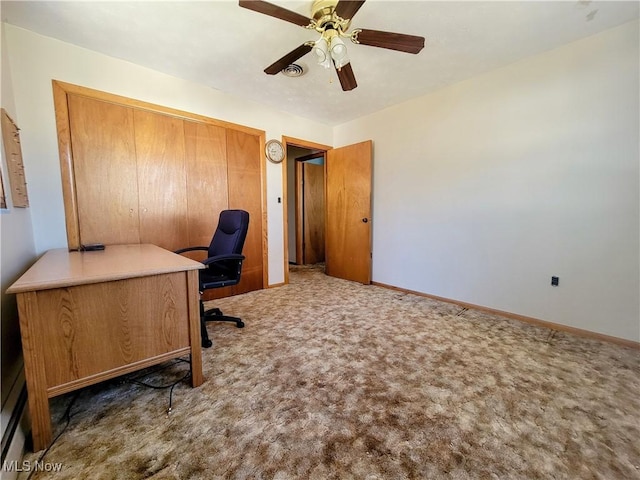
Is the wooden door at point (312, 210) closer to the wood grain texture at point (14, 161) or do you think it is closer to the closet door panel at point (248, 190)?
the closet door panel at point (248, 190)

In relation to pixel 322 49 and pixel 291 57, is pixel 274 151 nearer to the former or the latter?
pixel 291 57

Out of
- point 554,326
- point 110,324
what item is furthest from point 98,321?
point 554,326

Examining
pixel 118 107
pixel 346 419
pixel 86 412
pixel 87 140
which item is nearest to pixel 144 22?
pixel 118 107

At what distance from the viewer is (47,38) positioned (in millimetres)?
2059

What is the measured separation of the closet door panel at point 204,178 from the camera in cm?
285

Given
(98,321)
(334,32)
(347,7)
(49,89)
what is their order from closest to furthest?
(98,321) → (347,7) → (334,32) → (49,89)

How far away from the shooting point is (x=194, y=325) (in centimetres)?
152

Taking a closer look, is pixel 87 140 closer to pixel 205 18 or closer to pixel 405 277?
pixel 205 18

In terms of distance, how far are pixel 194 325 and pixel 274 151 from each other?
2640mm

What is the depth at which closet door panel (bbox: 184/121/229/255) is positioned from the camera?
2.85 metres

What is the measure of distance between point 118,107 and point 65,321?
7.02 ft

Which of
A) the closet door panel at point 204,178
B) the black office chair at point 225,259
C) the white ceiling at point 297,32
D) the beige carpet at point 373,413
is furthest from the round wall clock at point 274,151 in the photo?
the beige carpet at point 373,413

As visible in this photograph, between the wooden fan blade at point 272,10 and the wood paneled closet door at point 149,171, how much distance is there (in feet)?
5.68

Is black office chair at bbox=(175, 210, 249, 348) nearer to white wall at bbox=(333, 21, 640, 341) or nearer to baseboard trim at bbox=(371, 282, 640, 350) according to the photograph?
white wall at bbox=(333, 21, 640, 341)
